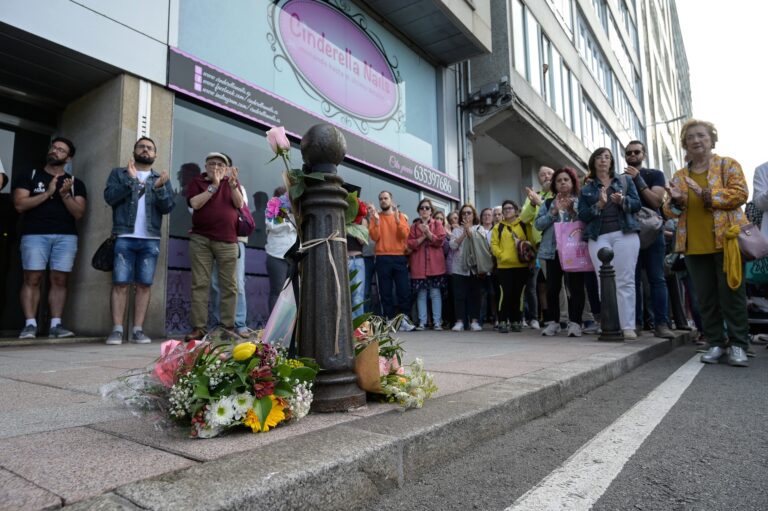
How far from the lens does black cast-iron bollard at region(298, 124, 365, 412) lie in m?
2.12

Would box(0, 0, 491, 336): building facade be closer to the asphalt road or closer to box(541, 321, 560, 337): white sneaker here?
box(541, 321, 560, 337): white sneaker

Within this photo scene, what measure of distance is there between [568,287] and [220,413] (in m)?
5.52

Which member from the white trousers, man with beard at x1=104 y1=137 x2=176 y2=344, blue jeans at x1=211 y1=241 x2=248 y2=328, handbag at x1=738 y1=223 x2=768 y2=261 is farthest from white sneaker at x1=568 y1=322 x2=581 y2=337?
man with beard at x1=104 y1=137 x2=176 y2=344

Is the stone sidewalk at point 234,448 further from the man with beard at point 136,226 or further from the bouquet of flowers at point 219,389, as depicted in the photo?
the man with beard at point 136,226

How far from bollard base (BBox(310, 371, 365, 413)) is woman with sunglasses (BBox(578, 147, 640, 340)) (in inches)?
169

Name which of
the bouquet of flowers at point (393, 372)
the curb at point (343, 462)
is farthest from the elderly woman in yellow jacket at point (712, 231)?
the bouquet of flowers at point (393, 372)

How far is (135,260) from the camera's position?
5465mm

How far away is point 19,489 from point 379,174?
892cm

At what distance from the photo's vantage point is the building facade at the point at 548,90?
1273cm

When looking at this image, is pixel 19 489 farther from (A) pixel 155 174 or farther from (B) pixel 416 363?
(A) pixel 155 174

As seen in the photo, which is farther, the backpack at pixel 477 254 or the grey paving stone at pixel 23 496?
the backpack at pixel 477 254

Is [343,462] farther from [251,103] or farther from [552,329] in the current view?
[251,103]

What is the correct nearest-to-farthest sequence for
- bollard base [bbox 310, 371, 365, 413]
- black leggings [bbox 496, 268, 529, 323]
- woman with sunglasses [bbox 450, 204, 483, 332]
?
bollard base [bbox 310, 371, 365, 413] → black leggings [bbox 496, 268, 529, 323] → woman with sunglasses [bbox 450, 204, 483, 332]

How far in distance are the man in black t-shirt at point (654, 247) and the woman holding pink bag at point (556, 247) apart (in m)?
0.71
